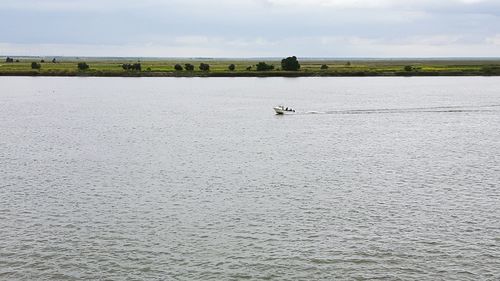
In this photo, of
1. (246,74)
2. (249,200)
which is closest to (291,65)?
(246,74)

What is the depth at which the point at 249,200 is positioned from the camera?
3525cm

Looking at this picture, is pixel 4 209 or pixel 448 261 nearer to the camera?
pixel 448 261

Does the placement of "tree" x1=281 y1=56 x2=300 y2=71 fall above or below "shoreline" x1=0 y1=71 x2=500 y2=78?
above

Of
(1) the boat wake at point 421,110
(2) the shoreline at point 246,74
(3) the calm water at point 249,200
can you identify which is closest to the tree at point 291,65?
(2) the shoreline at point 246,74

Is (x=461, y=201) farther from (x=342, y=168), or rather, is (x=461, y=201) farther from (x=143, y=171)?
(x=143, y=171)

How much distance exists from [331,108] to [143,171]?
5541 centimetres

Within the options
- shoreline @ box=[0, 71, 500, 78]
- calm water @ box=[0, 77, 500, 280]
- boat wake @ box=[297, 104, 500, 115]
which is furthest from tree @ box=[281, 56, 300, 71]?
calm water @ box=[0, 77, 500, 280]

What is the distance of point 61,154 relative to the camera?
5062 centimetres

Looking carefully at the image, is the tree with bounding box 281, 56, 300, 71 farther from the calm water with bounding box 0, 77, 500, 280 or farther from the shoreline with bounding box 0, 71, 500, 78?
the calm water with bounding box 0, 77, 500, 280

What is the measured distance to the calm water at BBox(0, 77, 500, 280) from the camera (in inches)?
984

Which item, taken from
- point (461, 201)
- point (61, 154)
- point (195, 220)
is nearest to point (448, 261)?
point (461, 201)

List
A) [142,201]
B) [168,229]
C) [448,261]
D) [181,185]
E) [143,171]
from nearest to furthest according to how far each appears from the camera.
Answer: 1. [448,261]
2. [168,229]
3. [142,201]
4. [181,185]
5. [143,171]

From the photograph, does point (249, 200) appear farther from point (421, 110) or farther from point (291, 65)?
point (291, 65)

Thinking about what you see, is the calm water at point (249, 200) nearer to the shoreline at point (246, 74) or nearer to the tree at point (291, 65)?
the shoreline at point (246, 74)
